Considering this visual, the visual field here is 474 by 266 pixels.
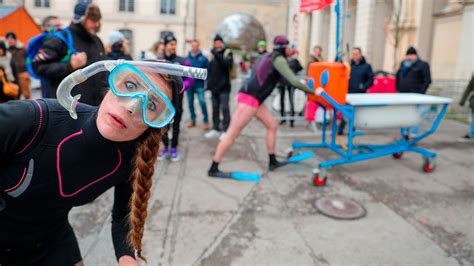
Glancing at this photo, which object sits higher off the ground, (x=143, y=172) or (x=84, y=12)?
(x=84, y=12)

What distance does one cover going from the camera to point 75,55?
11.5ft

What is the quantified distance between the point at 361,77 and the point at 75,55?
19.3 ft

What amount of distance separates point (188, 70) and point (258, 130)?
23.2ft

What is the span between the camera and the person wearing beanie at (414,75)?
23.5ft

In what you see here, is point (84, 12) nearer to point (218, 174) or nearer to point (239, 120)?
point (239, 120)

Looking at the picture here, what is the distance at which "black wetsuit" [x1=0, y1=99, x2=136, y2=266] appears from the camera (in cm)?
131

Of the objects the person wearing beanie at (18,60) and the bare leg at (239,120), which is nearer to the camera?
the bare leg at (239,120)

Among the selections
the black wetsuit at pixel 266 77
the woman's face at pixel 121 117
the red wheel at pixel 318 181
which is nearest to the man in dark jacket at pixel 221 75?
the black wetsuit at pixel 266 77

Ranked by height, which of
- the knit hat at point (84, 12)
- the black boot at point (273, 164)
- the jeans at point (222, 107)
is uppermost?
the knit hat at point (84, 12)

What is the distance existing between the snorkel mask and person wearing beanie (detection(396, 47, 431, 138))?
6780 mm

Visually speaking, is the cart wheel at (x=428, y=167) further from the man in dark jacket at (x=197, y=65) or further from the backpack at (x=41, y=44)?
the backpack at (x=41, y=44)

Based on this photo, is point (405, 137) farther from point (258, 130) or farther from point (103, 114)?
point (103, 114)

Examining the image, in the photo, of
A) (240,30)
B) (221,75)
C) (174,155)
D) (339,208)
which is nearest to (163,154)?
(174,155)

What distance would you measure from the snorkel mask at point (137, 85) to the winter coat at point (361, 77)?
7.14 m
